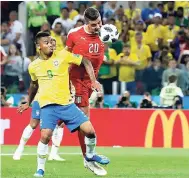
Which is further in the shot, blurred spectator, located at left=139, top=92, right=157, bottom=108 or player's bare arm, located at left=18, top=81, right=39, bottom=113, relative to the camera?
blurred spectator, located at left=139, top=92, right=157, bottom=108

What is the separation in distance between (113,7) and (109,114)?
5.91 m

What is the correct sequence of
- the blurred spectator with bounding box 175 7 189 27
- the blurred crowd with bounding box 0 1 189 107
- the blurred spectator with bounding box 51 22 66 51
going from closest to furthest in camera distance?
the blurred crowd with bounding box 0 1 189 107
the blurred spectator with bounding box 51 22 66 51
the blurred spectator with bounding box 175 7 189 27

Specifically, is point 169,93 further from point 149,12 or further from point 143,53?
point 149,12

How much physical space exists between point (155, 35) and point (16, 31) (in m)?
4.24

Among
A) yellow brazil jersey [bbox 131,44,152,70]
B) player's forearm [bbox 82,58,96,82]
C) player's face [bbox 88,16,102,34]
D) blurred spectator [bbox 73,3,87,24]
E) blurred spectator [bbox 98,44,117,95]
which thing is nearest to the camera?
player's forearm [bbox 82,58,96,82]

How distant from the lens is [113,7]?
81.4ft

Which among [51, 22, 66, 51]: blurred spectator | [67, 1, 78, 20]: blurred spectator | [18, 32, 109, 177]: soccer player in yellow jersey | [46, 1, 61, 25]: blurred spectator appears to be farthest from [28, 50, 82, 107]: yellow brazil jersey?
[46, 1, 61, 25]: blurred spectator

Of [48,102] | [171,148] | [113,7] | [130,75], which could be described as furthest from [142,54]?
[48,102]

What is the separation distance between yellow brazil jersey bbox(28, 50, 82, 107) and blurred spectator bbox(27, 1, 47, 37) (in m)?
13.0

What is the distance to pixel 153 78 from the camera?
21672 millimetres

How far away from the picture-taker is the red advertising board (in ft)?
64.2

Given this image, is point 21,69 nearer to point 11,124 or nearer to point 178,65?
point 11,124

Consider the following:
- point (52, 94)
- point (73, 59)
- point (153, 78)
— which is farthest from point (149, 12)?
point (52, 94)

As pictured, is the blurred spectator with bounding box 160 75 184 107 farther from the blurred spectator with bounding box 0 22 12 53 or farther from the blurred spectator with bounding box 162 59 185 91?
the blurred spectator with bounding box 0 22 12 53
